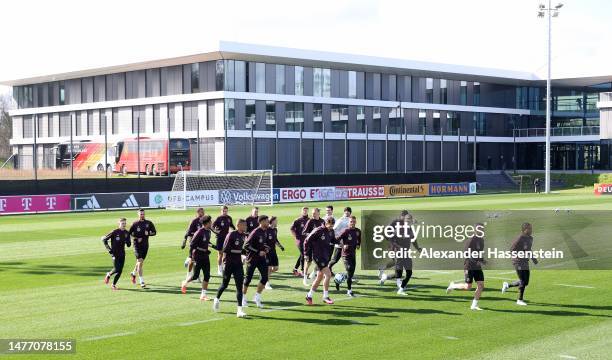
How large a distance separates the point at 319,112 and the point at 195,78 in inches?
529

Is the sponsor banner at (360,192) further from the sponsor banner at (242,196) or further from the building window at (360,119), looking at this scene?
the building window at (360,119)

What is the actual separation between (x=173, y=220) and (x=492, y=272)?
24059 millimetres

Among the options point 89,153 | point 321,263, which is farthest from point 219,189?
point 321,263

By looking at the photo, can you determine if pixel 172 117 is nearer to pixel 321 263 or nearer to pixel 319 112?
pixel 319 112

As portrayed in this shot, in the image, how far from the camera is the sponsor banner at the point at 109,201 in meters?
52.4

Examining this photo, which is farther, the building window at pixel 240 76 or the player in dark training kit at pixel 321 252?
the building window at pixel 240 76

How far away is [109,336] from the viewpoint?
15453 millimetres

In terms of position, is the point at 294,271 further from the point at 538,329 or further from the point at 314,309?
the point at 538,329

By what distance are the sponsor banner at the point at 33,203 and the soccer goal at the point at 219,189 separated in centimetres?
760

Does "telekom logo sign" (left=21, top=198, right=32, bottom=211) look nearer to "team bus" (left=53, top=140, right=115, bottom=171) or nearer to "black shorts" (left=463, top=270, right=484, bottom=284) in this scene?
"team bus" (left=53, top=140, right=115, bottom=171)

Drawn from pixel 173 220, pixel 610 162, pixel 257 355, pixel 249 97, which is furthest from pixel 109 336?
pixel 610 162

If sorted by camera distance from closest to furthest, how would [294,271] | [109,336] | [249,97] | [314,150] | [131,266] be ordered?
1. [109,336]
2. [294,271]
3. [131,266]
4. [249,97]
5. [314,150]

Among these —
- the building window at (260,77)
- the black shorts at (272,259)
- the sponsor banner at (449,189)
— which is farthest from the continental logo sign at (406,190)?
the black shorts at (272,259)

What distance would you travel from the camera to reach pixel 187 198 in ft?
186
